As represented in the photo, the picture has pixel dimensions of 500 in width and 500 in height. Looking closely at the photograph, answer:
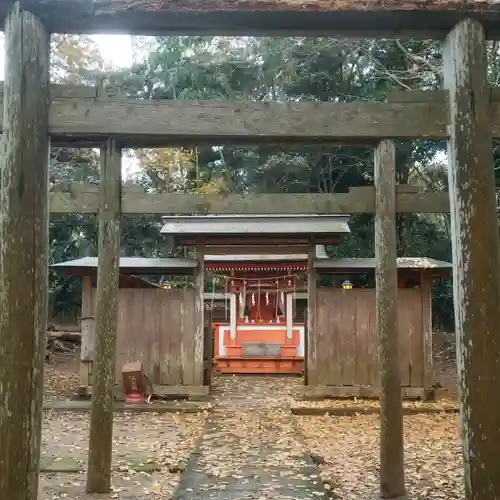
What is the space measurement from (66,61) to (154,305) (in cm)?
917

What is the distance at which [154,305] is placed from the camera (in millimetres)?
11172

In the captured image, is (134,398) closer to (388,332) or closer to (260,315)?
(388,332)

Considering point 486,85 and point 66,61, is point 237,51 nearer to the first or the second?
point 66,61

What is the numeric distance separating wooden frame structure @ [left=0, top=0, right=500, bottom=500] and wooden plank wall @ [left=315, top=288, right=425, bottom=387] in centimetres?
776

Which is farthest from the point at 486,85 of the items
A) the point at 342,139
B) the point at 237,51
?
the point at 237,51

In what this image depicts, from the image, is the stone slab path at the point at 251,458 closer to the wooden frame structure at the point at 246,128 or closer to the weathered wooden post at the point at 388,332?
the weathered wooden post at the point at 388,332

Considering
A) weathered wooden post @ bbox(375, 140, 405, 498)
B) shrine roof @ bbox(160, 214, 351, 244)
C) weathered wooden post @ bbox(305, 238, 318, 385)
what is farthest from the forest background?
weathered wooden post @ bbox(375, 140, 405, 498)

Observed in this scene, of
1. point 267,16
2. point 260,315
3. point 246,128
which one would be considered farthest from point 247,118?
point 260,315

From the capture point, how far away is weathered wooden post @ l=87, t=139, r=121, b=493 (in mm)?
5395

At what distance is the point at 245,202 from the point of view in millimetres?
6680

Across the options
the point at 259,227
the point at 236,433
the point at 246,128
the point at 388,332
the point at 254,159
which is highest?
the point at 254,159

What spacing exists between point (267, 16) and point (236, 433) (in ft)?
21.3

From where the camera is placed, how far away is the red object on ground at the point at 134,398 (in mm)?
10492

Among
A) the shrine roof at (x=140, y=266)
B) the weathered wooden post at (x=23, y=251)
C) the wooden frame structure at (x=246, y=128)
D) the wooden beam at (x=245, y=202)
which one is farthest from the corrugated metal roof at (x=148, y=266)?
the weathered wooden post at (x=23, y=251)
